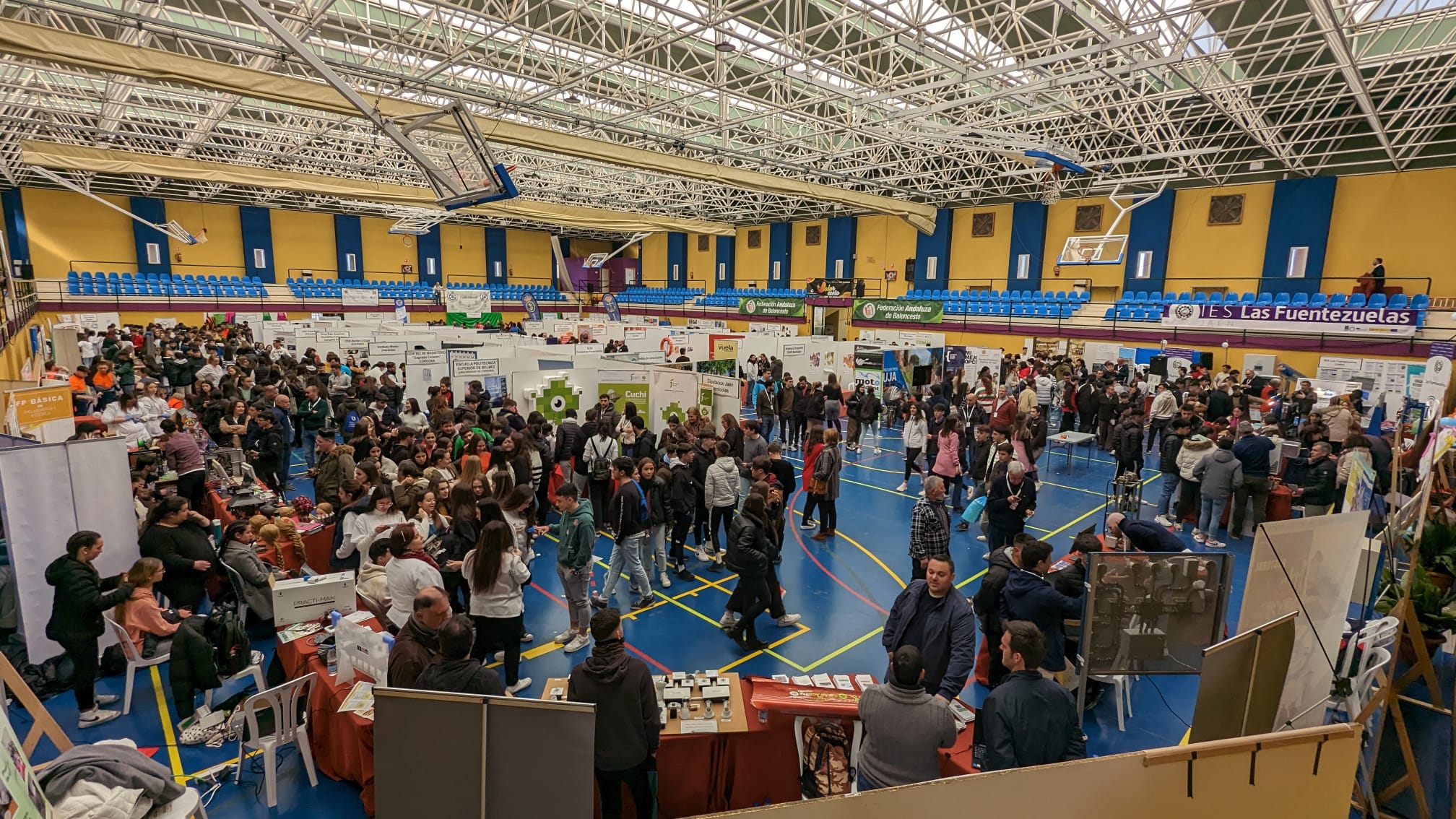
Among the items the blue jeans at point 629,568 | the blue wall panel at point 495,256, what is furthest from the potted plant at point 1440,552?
the blue wall panel at point 495,256

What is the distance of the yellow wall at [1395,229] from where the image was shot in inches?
676

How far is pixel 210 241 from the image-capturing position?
1188 inches

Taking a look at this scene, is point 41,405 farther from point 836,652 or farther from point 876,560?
point 876,560

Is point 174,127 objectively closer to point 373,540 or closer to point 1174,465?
point 373,540

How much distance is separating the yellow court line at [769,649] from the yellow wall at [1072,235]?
22.1 meters

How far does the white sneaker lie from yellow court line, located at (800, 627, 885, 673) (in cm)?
526

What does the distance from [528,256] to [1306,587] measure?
41.8m

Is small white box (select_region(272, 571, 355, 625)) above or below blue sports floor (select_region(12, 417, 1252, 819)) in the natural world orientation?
above

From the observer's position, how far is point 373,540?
5.46 metres

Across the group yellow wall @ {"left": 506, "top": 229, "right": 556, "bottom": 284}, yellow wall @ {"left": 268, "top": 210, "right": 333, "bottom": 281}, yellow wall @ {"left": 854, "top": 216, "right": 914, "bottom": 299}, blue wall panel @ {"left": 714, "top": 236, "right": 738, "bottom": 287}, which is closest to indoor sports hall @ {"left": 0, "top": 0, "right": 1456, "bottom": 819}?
yellow wall @ {"left": 854, "top": 216, "right": 914, "bottom": 299}

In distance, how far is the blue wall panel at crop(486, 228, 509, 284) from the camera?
128ft

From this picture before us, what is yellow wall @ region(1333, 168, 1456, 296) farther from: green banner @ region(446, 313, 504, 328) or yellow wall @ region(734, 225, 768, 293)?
green banner @ region(446, 313, 504, 328)

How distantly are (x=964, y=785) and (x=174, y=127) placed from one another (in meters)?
24.6

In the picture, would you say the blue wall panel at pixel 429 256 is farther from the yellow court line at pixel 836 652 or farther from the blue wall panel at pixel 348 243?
the yellow court line at pixel 836 652
